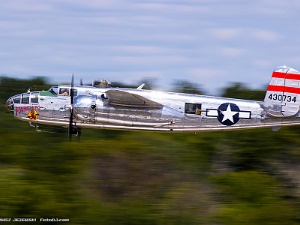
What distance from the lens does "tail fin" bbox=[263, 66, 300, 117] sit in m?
27.3

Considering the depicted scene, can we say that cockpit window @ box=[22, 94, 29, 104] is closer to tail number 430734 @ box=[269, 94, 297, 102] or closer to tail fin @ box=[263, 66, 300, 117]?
tail fin @ box=[263, 66, 300, 117]

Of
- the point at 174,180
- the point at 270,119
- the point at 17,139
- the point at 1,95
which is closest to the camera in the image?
the point at 270,119

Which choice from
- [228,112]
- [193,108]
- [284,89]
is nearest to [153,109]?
[193,108]

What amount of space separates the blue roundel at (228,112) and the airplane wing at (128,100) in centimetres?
232

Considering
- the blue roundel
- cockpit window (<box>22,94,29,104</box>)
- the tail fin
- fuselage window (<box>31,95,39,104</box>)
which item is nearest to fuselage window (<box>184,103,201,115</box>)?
the blue roundel

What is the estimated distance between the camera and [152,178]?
3534cm

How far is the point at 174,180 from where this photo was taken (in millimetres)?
35281

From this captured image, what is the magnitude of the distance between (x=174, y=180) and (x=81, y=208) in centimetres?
521

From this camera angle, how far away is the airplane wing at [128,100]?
26953mm

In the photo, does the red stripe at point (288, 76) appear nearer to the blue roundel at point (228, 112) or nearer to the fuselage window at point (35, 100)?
the blue roundel at point (228, 112)

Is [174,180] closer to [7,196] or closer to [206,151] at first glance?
[7,196]

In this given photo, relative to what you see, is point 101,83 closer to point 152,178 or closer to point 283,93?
point 283,93

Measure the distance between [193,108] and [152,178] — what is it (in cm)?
903

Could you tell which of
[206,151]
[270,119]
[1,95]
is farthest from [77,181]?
[1,95]
